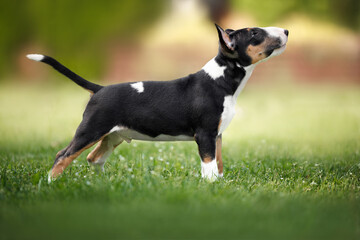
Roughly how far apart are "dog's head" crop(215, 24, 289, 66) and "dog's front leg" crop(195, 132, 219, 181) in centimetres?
97

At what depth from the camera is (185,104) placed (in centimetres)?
479

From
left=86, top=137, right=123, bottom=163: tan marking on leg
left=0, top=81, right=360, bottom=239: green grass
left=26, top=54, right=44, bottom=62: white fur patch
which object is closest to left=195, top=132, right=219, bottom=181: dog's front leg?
left=0, top=81, right=360, bottom=239: green grass

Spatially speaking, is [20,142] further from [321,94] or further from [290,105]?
[321,94]

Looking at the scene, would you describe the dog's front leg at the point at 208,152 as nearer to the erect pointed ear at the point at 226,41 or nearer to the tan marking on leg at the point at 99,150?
the erect pointed ear at the point at 226,41

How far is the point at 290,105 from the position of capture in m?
14.0

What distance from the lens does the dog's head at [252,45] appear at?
4766mm

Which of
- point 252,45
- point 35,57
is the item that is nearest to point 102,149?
point 35,57

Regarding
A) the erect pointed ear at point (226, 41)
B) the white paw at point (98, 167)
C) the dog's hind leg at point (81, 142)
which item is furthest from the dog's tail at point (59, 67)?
the erect pointed ear at point (226, 41)

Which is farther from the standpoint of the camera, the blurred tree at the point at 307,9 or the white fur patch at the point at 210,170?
the blurred tree at the point at 307,9

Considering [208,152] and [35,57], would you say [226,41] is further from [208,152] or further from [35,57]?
[35,57]

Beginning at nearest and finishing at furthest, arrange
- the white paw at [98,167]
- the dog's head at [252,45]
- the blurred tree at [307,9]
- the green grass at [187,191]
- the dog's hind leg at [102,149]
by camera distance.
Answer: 1. the green grass at [187,191]
2. the dog's head at [252,45]
3. the dog's hind leg at [102,149]
4. the white paw at [98,167]
5. the blurred tree at [307,9]

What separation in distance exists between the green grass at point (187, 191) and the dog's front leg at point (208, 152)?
16cm

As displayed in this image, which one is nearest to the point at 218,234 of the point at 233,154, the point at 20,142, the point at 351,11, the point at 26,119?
the point at 233,154

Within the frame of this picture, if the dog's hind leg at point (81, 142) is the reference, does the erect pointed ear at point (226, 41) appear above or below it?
above
